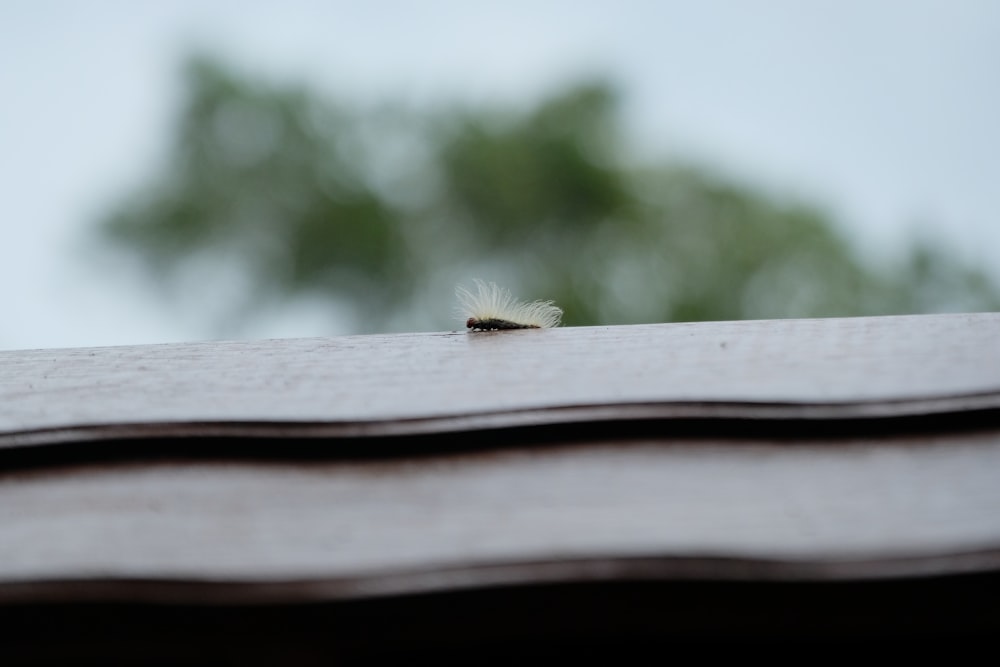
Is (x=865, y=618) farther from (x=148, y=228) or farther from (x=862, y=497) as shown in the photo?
(x=148, y=228)

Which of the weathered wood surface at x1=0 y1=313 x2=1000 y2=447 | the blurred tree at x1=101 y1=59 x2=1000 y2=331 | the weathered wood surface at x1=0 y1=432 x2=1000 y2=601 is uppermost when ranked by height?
the blurred tree at x1=101 y1=59 x2=1000 y2=331

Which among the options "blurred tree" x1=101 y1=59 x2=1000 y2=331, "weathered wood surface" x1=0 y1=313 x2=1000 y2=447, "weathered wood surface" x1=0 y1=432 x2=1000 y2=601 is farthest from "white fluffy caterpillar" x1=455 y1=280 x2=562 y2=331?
"blurred tree" x1=101 y1=59 x2=1000 y2=331

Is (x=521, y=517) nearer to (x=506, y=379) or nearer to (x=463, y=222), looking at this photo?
(x=506, y=379)

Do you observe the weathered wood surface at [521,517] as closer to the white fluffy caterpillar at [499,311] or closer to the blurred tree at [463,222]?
the white fluffy caterpillar at [499,311]

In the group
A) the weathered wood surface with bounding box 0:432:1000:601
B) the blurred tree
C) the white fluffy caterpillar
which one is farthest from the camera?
the blurred tree

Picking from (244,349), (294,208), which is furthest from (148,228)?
(244,349)

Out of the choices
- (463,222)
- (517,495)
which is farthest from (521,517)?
(463,222)

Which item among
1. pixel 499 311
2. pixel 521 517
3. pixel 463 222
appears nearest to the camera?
pixel 521 517

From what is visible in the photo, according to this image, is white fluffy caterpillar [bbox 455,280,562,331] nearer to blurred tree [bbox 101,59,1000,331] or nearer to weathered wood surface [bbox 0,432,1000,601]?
weathered wood surface [bbox 0,432,1000,601]
